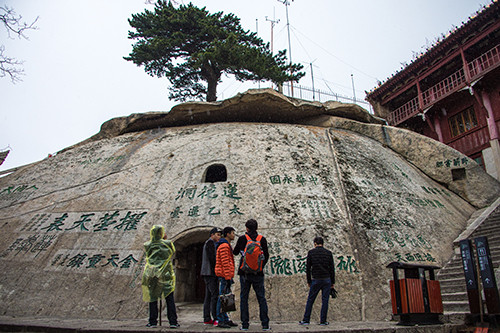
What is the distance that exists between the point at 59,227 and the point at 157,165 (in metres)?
3.24

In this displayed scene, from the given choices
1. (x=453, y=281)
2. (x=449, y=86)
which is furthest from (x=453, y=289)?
(x=449, y=86)

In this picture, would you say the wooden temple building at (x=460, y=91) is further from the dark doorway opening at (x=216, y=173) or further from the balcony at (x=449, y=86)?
the dark doorway opening at (x=216, y=173)

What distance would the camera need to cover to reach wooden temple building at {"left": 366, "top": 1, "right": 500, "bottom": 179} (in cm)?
1524

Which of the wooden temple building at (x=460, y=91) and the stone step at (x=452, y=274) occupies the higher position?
the wooden temple building at (x=460, y=91)

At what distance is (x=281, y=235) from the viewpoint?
7938 millimetres

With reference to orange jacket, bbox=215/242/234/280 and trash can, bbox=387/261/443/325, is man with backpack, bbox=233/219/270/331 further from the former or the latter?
trash can, bbox=387/261/443/325

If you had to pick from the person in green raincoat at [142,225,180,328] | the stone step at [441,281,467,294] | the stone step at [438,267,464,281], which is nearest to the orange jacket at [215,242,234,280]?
the person in green raincoat at [142,225,180,328]

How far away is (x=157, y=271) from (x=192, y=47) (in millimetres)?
13788

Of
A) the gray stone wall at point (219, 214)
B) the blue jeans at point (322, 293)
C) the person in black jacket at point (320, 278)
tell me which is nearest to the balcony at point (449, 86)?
the gray stone wall at point (219, 214)

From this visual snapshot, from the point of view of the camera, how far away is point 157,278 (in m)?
5.18

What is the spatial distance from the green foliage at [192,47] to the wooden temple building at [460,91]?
7.28 metres

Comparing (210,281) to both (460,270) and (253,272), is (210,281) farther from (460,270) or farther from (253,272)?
(460,270)

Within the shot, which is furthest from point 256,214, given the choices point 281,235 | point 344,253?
point 344,253

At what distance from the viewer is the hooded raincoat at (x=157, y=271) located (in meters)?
5.17
